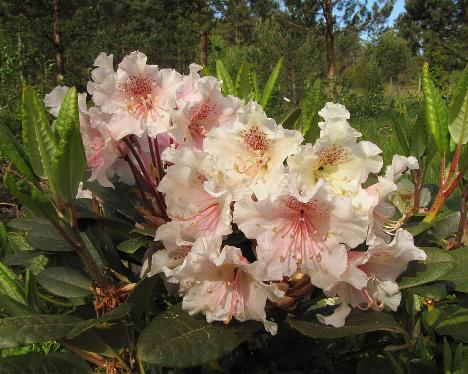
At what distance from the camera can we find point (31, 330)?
717 millimetres

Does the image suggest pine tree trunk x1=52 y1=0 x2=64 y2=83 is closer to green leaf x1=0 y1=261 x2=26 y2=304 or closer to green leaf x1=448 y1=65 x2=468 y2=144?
green leaf x1=0 y1=261 x2=26 y2=304

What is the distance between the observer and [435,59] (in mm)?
11820

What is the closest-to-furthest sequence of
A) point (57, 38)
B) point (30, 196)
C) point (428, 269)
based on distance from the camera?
point (30, 196) → point (428, 269) → point (57, 38)

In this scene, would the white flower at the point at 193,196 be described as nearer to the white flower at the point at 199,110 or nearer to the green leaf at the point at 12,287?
the white flower at the point at 199,110

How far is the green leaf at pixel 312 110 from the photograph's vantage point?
1018 millimetres

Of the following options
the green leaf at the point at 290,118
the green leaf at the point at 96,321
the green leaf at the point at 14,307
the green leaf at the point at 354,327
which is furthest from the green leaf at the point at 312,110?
the green leaf at the point at 14,307

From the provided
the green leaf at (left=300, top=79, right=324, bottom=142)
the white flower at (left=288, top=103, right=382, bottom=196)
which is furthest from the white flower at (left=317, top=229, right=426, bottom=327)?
the green leaf at (left=300, top=79, right=324, bottom=142)

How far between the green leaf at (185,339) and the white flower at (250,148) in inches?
8.3

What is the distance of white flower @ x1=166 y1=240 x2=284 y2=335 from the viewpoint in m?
0.76

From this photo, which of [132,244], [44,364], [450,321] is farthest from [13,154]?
[450,321]

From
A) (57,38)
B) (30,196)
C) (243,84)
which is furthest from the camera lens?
(57,38)

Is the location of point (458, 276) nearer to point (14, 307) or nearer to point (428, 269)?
point (428, 269)

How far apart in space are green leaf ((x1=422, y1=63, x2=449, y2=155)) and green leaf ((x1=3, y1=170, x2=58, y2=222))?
0.68m

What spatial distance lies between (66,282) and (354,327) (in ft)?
1.76
